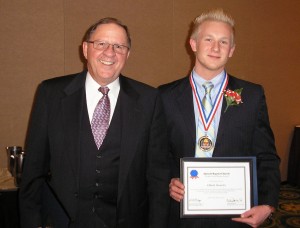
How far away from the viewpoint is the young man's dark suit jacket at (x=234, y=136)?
1.87 metres

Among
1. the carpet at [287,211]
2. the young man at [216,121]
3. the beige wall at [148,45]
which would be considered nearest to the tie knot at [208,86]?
the young man at [216,121]

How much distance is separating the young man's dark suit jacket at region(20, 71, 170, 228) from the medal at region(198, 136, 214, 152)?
0.75 feet

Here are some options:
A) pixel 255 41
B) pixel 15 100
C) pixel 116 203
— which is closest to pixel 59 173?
pixel 116 203

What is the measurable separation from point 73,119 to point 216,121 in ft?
2.84

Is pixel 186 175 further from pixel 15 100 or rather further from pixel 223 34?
pixel 15 100

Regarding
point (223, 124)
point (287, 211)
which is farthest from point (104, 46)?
point (287, 211)

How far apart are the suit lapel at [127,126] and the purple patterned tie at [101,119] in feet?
0.29

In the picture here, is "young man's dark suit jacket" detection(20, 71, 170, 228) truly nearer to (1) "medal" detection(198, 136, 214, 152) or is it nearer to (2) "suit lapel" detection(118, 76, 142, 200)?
(2) "suit lapel" detection(118, 76, 142, 200)

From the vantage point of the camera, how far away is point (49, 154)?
1.76m

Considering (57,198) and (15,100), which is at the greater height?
(15,100)

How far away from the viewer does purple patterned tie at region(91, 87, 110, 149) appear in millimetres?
1756

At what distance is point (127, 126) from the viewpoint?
1774 mm

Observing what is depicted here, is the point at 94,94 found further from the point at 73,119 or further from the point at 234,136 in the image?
the point at 234,136

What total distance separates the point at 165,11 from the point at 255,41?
6.56 ft
